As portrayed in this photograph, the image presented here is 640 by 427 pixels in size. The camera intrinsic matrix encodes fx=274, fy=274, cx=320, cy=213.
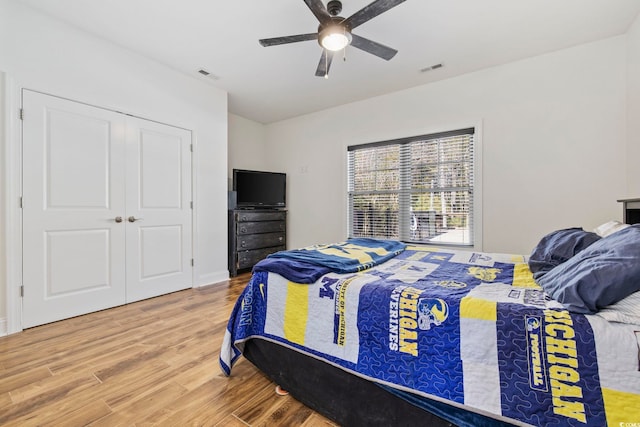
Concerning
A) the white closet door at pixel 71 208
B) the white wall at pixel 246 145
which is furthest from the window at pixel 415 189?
the white closet door at pixel 71 208

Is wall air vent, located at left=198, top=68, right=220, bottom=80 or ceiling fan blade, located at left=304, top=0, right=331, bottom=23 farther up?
wall air vent, located at left=198, top=68, right=220, bottom=80

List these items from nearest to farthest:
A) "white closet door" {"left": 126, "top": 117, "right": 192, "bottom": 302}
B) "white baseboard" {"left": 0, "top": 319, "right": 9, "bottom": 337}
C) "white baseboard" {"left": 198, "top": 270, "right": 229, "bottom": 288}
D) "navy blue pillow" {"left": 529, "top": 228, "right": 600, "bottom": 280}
Answer: "navy blue pillow" {"left": 529, "top": 228, "right": 600, "bottom": 280} < "white baseboard" {"left": 0, "top": 319, "right": 9, "bottom": 337} < "white closet door" {"left": 126, "top": 117, "right": 192, "bottom": 302} < "white baseboard" {"left": 198, "top": 270, "right": 229, "bottom": 288}

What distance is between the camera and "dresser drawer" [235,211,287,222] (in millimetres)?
4154

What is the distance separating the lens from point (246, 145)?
5.00m

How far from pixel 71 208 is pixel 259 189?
238 cm

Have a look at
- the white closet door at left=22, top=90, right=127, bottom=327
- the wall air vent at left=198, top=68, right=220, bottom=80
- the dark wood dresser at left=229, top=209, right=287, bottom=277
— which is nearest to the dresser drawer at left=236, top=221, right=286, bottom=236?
the dark wood dresser at left=229, top=209, right=287, bottom=277

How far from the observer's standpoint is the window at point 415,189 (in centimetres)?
341

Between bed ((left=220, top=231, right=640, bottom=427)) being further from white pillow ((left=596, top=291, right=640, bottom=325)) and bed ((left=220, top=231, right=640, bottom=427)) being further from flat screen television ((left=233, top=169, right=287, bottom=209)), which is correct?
flat screen television ((left=233, top=169, right=287, bottom=209))

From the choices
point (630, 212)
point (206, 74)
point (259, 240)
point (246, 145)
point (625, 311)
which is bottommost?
point (259, 240)

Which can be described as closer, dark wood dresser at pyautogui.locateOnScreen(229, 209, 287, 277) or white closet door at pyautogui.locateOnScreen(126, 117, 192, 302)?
white closet door at pyautogui.locateOnScreen(126, 117, 192, 302)

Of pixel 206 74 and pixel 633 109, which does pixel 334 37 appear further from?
pixel 633 109

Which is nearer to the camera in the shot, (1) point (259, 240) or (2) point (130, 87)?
(2) point (130, 87)

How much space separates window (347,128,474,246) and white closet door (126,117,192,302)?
7.73 feet

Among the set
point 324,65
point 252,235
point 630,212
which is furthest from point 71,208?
point 630,212
